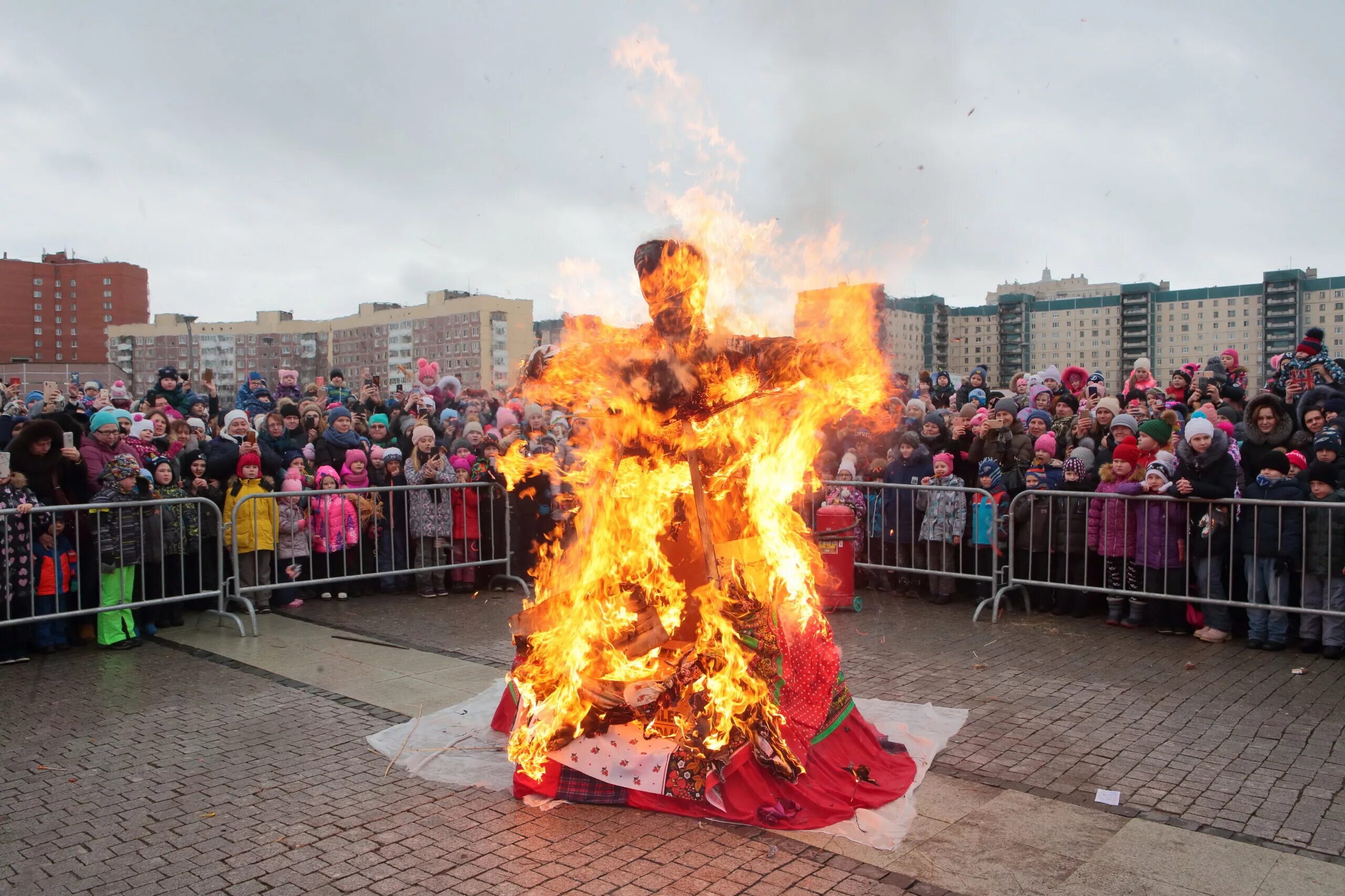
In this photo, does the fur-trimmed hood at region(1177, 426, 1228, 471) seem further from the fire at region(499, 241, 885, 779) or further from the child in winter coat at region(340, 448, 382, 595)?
the child in winter coat at region(340, 448, 382, 595)

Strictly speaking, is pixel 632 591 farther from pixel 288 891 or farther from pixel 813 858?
pixel 288 891

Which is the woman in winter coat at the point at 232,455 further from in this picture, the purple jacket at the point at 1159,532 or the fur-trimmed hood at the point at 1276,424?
the fur-trimmed hood at the point at 1276,424

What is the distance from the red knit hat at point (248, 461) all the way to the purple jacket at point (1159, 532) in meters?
8.07

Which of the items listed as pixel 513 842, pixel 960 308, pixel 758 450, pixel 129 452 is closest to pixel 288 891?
pixel 513 842

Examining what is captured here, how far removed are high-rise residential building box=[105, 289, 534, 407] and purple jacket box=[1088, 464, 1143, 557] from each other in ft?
83.7

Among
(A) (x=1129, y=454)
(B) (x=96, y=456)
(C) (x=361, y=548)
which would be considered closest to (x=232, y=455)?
(B) (x=96, y=456)

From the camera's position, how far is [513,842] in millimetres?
4000

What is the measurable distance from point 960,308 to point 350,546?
25020 millimetres

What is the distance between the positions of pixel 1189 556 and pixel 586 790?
6.04 m

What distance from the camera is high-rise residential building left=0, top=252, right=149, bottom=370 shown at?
3322 inches

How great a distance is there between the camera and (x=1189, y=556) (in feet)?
26.3

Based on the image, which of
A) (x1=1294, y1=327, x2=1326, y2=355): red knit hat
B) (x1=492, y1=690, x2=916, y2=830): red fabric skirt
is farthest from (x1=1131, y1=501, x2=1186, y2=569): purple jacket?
(x1=492, y1=690, x2=916, y2=830): red fabric skirt

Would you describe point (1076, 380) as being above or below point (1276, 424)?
above

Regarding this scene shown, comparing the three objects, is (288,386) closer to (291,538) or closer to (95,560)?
(291,538)
